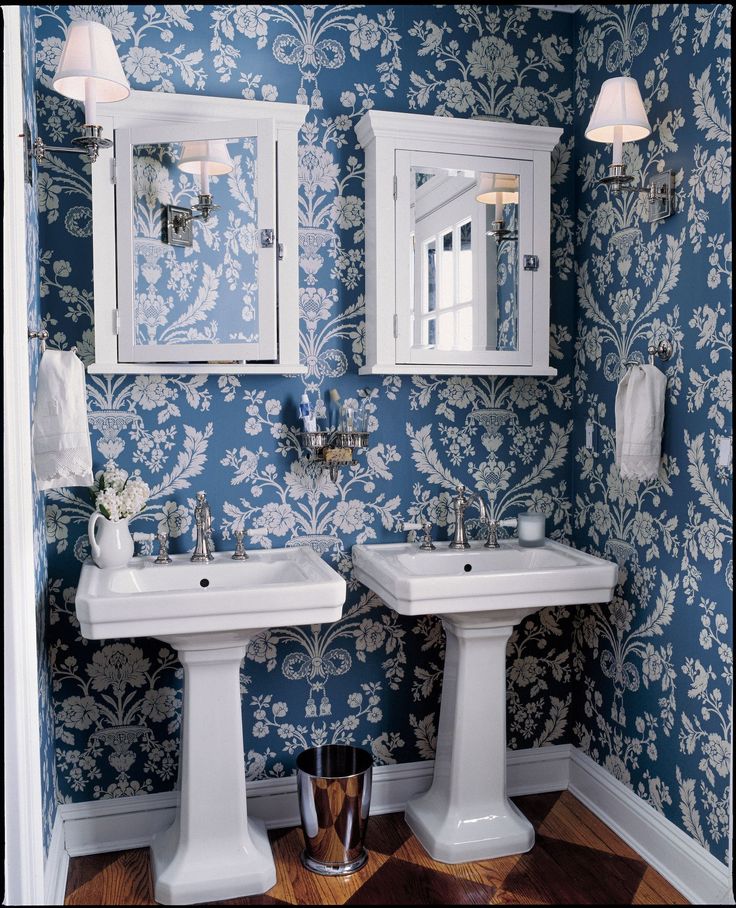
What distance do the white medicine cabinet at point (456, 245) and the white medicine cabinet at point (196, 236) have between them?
0.27 m

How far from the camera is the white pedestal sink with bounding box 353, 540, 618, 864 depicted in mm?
2312

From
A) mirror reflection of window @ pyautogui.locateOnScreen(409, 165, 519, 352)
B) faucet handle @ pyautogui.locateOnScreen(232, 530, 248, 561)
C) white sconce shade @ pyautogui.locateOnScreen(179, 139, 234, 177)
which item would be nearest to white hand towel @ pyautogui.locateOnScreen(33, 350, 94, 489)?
faucet handle @ pyautogui.locateOnScreen(232, 530, 248, 561)

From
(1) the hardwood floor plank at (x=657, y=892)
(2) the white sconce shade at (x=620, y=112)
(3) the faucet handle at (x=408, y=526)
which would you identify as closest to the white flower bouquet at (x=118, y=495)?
(3) the faucet handle at (x=408, y=526)

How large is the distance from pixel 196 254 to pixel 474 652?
4.69 feet

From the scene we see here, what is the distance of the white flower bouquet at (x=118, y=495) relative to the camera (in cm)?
236

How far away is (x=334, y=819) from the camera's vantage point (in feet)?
7.70

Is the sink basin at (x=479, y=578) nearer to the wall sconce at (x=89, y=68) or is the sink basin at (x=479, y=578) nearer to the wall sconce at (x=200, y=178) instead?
the wall sconce at (x=200, y=178)

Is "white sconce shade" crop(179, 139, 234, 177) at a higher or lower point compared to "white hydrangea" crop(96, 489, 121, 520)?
higher

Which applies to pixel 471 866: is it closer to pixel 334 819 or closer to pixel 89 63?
pixel 334 819

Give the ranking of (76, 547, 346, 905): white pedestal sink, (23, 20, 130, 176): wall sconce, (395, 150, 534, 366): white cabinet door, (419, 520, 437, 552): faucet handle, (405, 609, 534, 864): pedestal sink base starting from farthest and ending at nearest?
(419, 520, 437, 552): faucet handle → (395, 150, 534, 366): white cabinet door → (405, 609, 534, 864): pedestal sink base → (76, 547, 346, 905): white pedestal sink → (23, 20, 130, 176): wall sconce

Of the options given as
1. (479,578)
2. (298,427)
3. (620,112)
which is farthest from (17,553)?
(620,112)

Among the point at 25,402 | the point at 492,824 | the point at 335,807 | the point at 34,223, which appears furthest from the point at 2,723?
the point at 492,824

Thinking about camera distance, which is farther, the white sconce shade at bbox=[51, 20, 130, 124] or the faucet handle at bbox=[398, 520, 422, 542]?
the faucet handle at bbox=[398, 520, 422, 542]

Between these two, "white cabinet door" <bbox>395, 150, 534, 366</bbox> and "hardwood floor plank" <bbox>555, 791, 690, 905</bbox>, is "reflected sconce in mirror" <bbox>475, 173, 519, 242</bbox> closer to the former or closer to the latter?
"white cabinet door" <bbox>395, 150, 534, 366</bbox>
